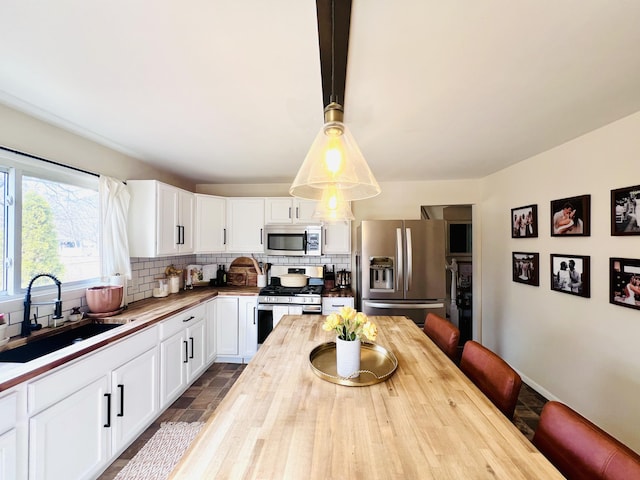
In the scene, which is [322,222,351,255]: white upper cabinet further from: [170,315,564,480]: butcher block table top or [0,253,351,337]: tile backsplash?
[170,315,564,480]: butcher block table top

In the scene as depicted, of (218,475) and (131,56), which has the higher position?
(131,56)

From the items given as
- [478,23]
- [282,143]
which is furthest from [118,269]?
[478,23]

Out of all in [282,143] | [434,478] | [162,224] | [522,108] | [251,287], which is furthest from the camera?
[251,287]

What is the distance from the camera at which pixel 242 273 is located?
392 cm

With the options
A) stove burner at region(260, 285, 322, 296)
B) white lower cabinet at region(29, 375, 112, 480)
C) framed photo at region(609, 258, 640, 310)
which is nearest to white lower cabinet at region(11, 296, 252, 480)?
white lower cabinet at region(29, 375, 112, 480)

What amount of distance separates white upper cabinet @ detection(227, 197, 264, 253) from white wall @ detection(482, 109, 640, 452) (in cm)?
309

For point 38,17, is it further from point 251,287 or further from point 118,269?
point 251,287

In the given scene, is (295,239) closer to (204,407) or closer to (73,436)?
(204,407)

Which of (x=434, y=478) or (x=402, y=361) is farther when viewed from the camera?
(x=402, y=361)

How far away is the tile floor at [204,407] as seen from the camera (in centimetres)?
194

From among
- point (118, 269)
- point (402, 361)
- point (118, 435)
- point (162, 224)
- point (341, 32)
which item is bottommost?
point (118, 435)

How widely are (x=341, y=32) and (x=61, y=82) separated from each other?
5.13ft

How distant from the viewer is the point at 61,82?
1.45 metres

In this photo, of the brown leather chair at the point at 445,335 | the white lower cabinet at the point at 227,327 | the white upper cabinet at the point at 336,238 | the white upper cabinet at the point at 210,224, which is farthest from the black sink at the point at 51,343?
the brown leather chair at the point at 445,335
